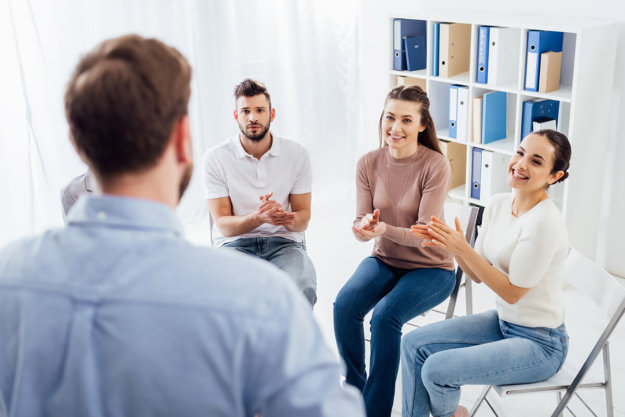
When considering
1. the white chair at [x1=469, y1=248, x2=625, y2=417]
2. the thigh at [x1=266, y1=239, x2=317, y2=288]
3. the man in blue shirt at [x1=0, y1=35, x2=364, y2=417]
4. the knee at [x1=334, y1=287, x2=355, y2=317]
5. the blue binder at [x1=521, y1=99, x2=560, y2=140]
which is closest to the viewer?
the man in blue shirt at [x1=0, y1=35, x2=364, y2=417]

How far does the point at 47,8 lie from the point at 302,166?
1824 mm

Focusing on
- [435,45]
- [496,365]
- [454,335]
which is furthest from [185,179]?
[435,45]

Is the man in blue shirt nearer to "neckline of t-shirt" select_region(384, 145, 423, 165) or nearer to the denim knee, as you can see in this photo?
the denim knee

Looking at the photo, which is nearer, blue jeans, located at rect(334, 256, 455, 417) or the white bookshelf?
blue jeans, located at rect(334, 256, 455, 417)

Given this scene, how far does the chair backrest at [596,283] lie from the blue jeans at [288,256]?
1.01m

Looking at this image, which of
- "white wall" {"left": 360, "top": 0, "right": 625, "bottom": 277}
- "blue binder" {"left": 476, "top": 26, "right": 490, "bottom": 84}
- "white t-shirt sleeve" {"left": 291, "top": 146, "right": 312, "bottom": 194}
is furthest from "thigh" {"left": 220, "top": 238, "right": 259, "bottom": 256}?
"white wall" {"left": 360, "top": 0, "right": 625, "bottom": 277}

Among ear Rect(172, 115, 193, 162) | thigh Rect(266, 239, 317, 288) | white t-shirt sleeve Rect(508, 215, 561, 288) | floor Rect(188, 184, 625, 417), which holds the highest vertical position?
ear Rect(172, 115, 193, 162)

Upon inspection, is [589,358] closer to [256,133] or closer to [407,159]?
[407,159]

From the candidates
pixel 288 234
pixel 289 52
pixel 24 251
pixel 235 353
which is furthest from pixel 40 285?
pixel 289 52

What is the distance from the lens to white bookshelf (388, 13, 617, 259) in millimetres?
3193

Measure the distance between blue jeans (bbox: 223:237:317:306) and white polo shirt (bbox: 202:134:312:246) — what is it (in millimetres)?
39

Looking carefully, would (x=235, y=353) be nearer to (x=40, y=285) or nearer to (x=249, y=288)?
(x=249, y=288)

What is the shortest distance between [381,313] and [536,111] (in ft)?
5.52

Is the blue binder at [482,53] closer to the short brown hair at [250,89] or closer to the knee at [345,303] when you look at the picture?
the short brown hair at [250,89]
